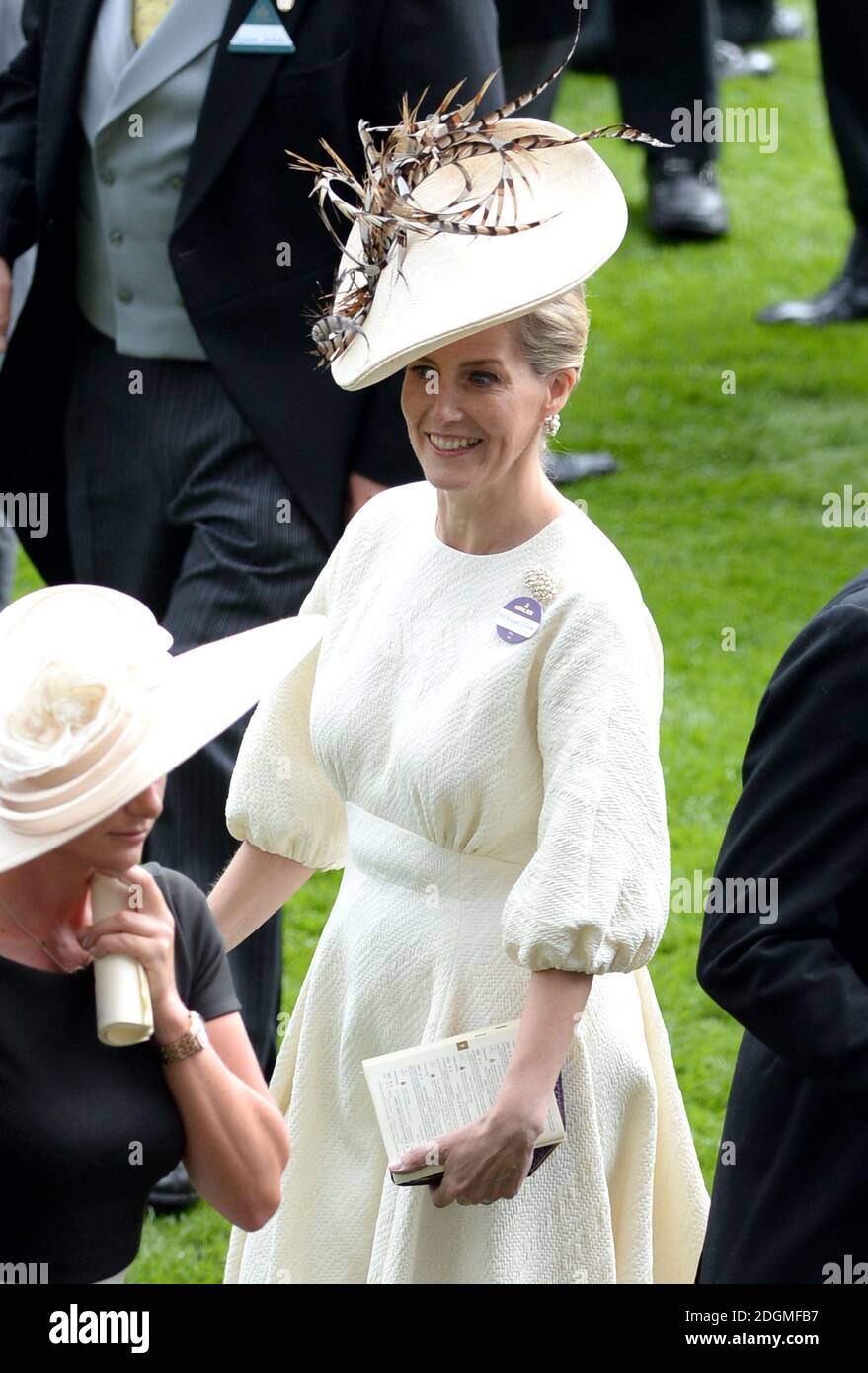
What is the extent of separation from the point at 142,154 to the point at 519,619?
1660 millimetres

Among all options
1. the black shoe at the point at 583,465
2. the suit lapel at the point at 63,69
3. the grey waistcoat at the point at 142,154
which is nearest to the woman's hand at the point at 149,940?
the grey waistcoat at the point at 142,154

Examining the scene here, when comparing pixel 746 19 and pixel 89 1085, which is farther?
pixel 746 19

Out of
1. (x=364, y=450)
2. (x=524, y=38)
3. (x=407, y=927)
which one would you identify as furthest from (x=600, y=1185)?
(x=524, y=38)

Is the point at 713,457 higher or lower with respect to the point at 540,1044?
lower

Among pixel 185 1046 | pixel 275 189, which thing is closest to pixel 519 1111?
pixel 185 1046

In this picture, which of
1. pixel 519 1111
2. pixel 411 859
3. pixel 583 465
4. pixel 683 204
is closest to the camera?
pixel 519 1111

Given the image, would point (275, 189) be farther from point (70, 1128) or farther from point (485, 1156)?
point (70, 1128)

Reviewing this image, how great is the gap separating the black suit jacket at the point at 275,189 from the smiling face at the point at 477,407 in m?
1.15

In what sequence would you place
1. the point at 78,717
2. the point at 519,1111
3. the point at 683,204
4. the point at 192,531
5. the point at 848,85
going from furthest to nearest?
the point at 683,204
the point at 848,85
the point at 192,531
the point at 519,1111
the point at 78,717

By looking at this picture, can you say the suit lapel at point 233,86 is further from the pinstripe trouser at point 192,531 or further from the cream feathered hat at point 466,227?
the cream feathered hat at point 466,227

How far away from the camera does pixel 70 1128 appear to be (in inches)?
106

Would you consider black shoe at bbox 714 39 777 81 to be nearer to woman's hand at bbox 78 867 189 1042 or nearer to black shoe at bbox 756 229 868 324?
black shoe at bbox 756 229 868 324

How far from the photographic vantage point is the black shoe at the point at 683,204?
34.3 feet

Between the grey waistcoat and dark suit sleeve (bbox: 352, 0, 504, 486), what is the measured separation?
1.03ft
